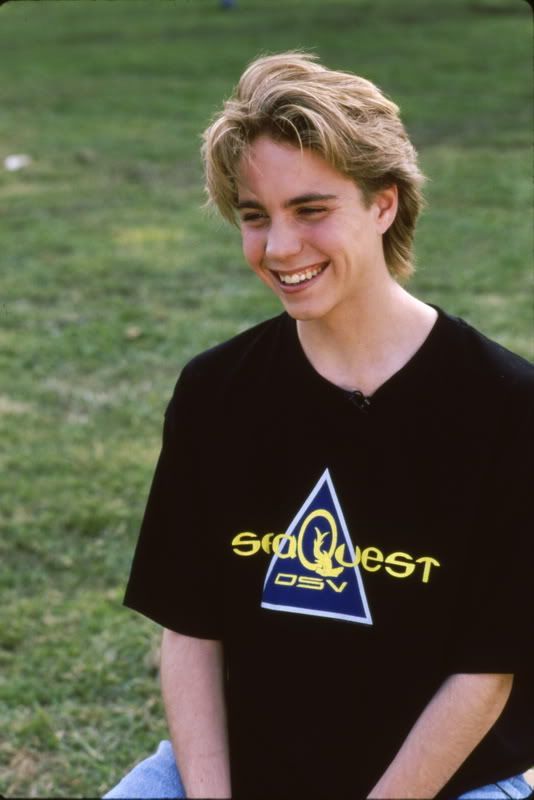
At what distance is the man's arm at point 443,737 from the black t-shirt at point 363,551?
37mm

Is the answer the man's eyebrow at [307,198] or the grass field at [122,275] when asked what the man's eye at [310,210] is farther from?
the grass field at [122,275]

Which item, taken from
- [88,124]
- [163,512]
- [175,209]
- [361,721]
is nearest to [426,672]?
[361,721]

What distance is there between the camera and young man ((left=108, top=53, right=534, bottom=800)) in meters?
1.96

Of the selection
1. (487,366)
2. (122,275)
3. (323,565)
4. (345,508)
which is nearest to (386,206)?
(487,366)

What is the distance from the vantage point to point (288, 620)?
82.1 inches

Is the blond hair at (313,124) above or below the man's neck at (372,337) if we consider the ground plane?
above

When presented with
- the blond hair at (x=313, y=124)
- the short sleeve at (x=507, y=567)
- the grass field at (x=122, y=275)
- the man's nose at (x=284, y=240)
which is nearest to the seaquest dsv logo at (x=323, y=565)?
the short sleeve at (x=507, y=567)

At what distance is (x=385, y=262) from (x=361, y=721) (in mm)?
842

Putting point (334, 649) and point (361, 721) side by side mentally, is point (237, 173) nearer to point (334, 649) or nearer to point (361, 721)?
point (334, 649)

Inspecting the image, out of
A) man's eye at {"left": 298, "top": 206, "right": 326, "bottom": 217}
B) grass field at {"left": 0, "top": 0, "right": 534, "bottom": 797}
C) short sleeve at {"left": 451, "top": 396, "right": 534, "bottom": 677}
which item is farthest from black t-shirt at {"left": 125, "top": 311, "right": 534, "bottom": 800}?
grass field at {"left": 0, "top": 0, "right": 534, "bottom": 797}

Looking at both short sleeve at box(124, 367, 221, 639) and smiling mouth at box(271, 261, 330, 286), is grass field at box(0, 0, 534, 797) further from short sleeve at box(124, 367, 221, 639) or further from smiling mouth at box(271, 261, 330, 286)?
smiling mouth at box(271, 261, 330, 286)

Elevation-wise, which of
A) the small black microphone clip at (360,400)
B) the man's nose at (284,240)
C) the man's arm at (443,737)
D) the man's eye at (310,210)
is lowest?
the man's arm at (443,737)

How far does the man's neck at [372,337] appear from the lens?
6.80 feet

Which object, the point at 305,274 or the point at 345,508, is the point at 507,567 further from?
the point at 305,274
